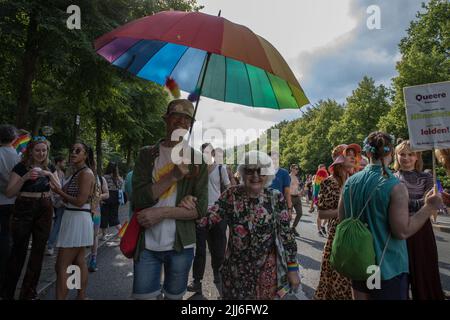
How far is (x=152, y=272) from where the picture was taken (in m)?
2.67

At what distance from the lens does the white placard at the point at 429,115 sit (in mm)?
2996

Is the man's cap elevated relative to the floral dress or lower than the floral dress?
elevated

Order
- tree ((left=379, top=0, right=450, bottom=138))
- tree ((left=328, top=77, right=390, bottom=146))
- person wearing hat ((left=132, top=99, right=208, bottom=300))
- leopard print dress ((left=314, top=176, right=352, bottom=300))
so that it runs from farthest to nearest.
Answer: tree ((left=328, top=77, right=390, bottom=146))
tree ((left=379, top=0, right=450, bottom=138))
leopard print dress ((left=314, top=176, right=352, bottom=300))
person wearing hat ((left=132, top=99, right=208, bottom=300))

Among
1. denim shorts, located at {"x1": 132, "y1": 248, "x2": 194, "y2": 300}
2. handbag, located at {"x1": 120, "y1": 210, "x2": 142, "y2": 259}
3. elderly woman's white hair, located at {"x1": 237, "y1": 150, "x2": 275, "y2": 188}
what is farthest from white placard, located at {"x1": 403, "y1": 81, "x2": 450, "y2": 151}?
handbag, located at {"x1": 120, "y1": 210, "x2": 142, "y2": 259}

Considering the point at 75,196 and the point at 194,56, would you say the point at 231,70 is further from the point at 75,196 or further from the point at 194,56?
the point at 75,196

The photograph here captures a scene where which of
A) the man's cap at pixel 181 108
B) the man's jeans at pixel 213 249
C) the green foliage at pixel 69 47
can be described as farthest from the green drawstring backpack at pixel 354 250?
the green foliage at pixel 69 47

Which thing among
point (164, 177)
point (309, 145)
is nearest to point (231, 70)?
point (164, 177)

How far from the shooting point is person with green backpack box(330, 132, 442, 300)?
8.36 feet

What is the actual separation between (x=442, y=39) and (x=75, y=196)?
105 feet

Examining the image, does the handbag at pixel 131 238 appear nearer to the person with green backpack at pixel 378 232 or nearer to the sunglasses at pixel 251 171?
the sunglasses at pixel 251 171

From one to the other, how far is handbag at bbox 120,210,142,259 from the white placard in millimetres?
2334

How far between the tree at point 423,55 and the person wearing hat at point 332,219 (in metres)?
24.5

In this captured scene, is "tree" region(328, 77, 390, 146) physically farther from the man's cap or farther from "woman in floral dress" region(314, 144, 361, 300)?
the man's cap

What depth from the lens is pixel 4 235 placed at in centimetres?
425
